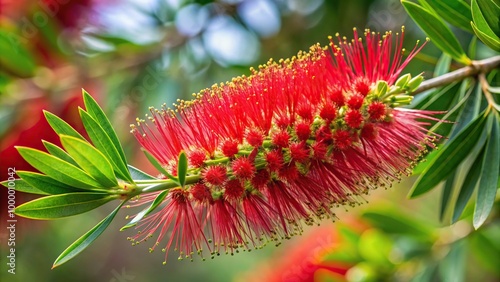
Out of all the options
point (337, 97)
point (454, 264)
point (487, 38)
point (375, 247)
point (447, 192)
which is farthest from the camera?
point (375, 247)

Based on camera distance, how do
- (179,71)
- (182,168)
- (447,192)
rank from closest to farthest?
1. (182,168)
2. (447,192)
3. (179,71)

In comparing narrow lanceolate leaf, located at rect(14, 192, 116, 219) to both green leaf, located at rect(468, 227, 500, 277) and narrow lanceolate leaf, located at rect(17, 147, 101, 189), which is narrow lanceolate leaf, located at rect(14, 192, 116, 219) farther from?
green leaf, located at rect(468, 227, 500, 277)

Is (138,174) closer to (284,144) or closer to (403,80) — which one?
(284,144)

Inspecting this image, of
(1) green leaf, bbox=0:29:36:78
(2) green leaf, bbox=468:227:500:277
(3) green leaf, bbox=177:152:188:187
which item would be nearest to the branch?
(3) green leaf, bbox=177:152:188:187

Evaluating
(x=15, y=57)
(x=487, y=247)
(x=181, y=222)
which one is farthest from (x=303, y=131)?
(x=15, y=57)

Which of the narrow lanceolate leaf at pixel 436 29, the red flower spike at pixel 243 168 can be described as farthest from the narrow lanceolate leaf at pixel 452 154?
the red flower spike at pixel 243 168

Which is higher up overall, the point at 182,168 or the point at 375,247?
the point at 375,247

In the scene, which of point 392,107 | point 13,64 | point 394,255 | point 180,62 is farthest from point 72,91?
point 392,107
